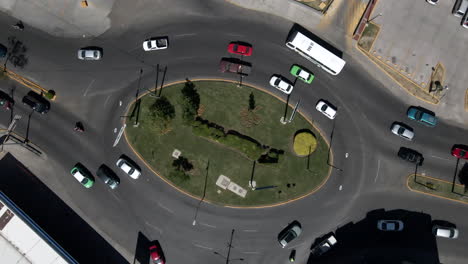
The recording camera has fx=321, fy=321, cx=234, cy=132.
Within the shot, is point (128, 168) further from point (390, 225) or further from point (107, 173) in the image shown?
point (390, 225)

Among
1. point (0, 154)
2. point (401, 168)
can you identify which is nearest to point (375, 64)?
point (401, 168)

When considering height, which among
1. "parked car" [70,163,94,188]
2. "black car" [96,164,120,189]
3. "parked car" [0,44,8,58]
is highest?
"parked car" [0,44,8,58]

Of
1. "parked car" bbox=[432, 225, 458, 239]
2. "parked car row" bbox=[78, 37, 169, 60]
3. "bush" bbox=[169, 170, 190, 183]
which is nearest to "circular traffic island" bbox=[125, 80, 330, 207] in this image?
"bush" bbox=[169, 170, 190, 183]

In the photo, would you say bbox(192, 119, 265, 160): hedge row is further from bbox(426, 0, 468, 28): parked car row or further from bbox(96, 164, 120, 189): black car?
bbox(426, 0, 468, 28): parked car row

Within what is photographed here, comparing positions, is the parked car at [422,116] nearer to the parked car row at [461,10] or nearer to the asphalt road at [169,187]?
the asphalt road at [169,187]

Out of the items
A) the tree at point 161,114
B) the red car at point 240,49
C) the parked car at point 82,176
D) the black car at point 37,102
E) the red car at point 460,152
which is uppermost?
the red car at point 460,152

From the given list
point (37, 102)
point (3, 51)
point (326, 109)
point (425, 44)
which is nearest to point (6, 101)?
point (37, 102)

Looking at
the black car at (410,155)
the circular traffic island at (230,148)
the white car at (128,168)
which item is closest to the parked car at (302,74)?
the circular traffic island at (230,148)
